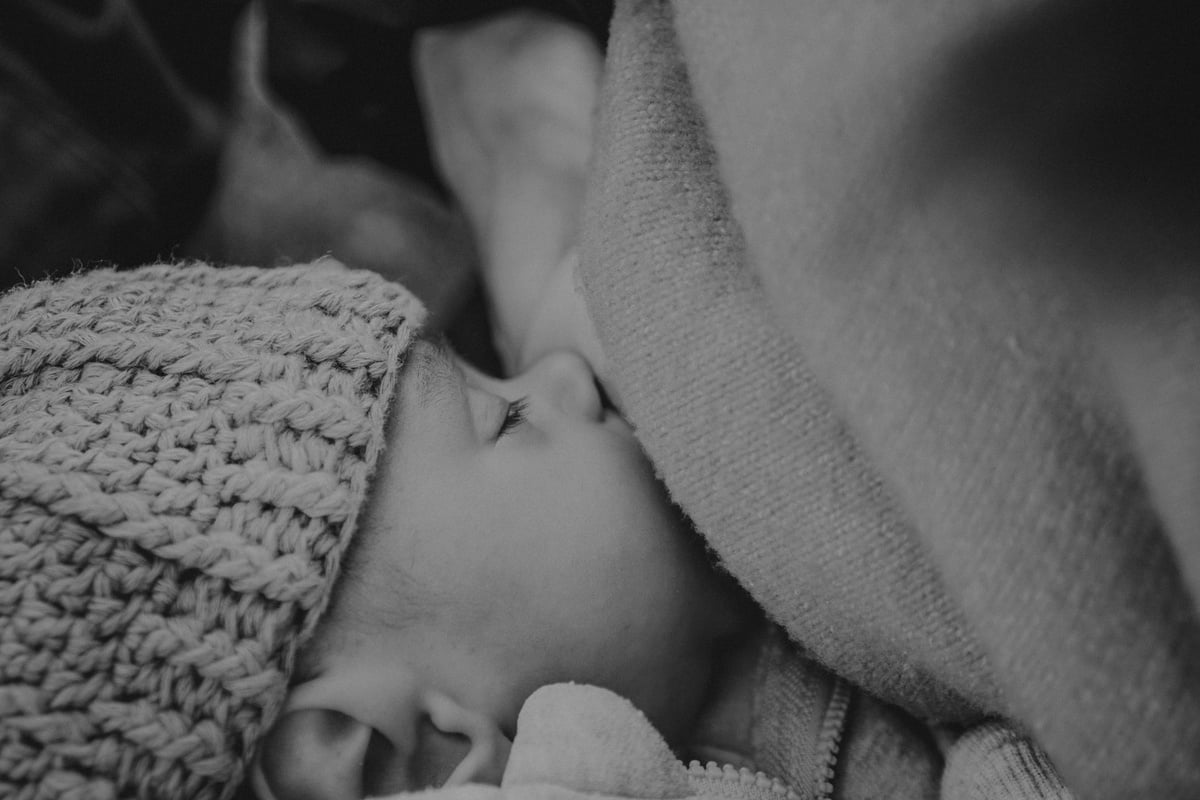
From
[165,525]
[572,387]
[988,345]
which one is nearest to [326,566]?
[165,525]

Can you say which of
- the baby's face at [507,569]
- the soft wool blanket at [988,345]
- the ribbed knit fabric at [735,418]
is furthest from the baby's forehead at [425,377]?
the soft wool blanket at [988,345]

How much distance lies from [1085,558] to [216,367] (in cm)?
51

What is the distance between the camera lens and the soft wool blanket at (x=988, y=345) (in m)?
0.39

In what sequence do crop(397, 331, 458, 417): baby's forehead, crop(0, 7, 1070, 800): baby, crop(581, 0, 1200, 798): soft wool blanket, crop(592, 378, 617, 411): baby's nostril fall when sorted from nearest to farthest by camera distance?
1. crop(581, 0, 1200, 798): soft wool blanket
2. crop(0, 7, 1070, 800): baby
3. crop(397, 331, 458, 417): baby's forehead
4. crop(592, 378, 617, 411): baby's nostril

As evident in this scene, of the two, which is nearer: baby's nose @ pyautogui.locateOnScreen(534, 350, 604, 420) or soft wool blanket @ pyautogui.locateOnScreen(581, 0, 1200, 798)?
soft wool blanket @ pyautogui.locateOnScreen(581, 0, 1200, 798)

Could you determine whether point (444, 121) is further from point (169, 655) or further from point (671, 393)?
point (169, 655)

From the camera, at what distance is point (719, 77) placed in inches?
19.2

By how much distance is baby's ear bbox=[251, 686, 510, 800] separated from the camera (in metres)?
0.57

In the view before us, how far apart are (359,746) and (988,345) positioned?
455 mm

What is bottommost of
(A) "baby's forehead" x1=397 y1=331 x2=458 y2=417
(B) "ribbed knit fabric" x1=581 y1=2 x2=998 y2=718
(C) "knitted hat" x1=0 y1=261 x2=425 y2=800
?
(C) "knitted hat" x1=0 y1=261 x2=425 y2=800

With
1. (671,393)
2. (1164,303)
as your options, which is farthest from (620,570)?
(1164,303)

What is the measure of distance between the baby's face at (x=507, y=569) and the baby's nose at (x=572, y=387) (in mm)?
19

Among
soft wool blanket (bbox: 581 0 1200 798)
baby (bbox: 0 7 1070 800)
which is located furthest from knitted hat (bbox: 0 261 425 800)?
soft wool blanket (bbox: 581 0 1200 798)

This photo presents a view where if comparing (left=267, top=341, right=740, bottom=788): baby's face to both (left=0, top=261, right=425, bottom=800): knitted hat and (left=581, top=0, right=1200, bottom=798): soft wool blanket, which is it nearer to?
(left=0, top=261, right=425, bottom=800): knitted hat
